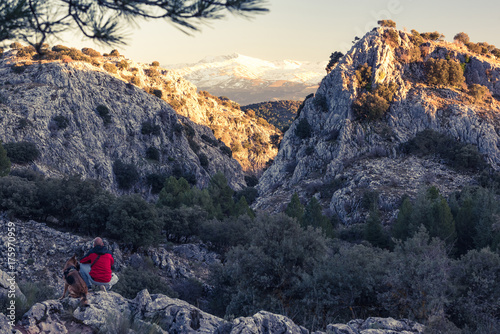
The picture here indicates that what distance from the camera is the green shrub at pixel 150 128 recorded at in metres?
74.0

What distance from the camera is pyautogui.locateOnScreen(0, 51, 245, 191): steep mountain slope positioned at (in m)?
56.5

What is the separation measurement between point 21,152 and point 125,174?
18494 mm

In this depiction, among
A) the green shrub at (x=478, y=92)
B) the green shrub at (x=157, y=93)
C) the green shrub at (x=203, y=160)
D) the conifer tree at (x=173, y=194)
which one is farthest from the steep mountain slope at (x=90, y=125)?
the green shrub at (x=478, y=92)

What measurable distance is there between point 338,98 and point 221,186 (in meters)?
24.3

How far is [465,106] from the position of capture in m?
54.1

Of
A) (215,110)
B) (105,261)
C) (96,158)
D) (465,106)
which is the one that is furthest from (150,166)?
(105,261)

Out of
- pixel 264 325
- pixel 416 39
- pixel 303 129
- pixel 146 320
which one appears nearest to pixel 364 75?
pixel 416 39

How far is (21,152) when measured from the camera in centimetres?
4831

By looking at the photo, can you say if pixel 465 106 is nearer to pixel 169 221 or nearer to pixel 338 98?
pixel 338 98

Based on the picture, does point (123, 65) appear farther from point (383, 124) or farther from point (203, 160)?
point (383, 124)

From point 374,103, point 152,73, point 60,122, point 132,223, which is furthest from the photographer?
point 152,73

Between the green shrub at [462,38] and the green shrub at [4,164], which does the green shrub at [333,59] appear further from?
the green shrub at [4,164]

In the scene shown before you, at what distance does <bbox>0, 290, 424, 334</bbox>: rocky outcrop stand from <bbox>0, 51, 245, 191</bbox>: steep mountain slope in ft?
155

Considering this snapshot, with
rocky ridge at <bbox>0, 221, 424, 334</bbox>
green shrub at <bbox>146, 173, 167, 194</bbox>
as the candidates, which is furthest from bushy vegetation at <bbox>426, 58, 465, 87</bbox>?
rocky ridge at <bbox>0, 221, 424, 334</bbox>
